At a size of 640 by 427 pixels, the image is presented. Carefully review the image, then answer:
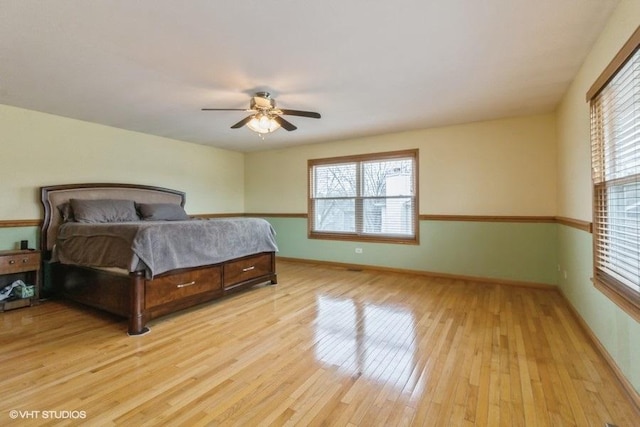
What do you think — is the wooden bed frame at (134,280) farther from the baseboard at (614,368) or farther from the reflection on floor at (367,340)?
the baseboard at (614,368)

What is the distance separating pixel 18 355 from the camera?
220 centimetres

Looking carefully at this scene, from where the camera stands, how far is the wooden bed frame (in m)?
2.69

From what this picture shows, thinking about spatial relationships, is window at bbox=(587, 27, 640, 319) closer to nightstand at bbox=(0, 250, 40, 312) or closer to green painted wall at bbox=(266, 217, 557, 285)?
green painted wall at bbox=(266, 217, 557, 285)

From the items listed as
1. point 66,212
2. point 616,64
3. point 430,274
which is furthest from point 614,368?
point 66,212

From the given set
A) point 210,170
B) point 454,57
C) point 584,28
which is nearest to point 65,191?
point 210,170

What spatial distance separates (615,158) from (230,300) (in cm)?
371

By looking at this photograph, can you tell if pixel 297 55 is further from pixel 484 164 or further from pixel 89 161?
pixel 89 161

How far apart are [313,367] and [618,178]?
94.2 inches

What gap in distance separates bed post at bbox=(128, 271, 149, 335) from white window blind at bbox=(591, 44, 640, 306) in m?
3.51

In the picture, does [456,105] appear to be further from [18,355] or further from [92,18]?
[18,355]

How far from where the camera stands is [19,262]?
10.8ft

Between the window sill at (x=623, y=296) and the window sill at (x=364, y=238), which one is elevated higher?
the window sill at (x=364, y=238)

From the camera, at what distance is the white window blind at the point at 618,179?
175cm

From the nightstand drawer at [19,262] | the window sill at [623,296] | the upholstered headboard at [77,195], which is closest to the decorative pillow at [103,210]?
the upholstered headboard at [77,195]
